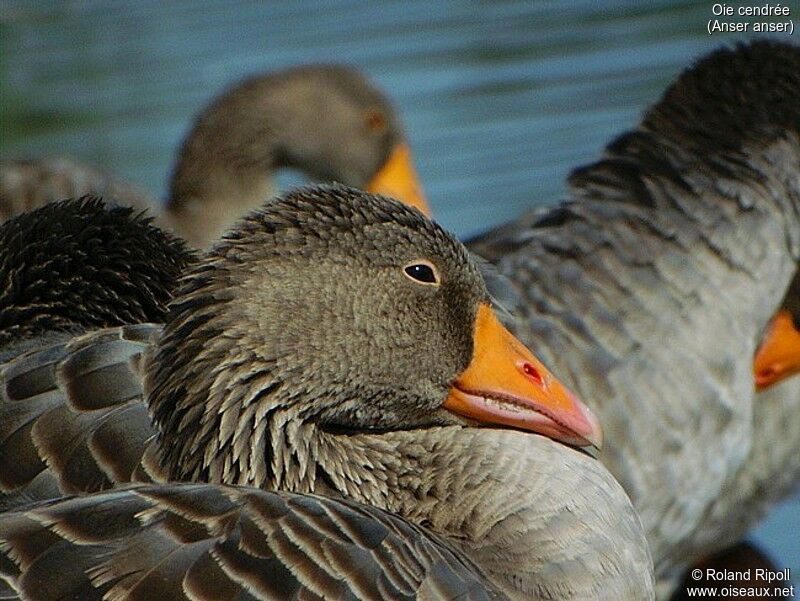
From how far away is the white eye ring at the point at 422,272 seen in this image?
4422 mm

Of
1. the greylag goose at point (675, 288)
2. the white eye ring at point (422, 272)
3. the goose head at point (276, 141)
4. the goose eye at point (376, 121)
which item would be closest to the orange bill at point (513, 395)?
the white eye ring at point (422, 272)

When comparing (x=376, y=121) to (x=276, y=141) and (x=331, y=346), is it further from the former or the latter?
(x=331, y=346)

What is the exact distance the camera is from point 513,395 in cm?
445

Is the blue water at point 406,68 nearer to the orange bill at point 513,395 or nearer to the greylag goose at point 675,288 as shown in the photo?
the greylag goose at point 675,288

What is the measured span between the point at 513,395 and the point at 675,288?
2.40m

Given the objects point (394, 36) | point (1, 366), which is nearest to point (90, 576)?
point (1, 366)

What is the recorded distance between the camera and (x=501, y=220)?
10.0m

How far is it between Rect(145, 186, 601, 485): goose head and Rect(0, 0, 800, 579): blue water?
229 inches

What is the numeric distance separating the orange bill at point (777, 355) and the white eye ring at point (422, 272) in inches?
114

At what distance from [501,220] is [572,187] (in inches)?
106

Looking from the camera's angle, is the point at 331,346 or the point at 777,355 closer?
the point at 331,346

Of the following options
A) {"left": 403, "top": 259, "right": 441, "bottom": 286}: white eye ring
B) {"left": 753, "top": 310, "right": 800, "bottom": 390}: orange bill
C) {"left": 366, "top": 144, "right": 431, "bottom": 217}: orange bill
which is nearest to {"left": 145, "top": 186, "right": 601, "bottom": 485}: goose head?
{"left": 403, "top": 259, "right": 441, "bottom": 286}: white eye ring

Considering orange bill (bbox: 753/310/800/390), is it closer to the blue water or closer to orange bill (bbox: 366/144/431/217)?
orange bill (bbox: 366/144/431/217)

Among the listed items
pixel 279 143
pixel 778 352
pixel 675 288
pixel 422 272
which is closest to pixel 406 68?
pixel 279 143
